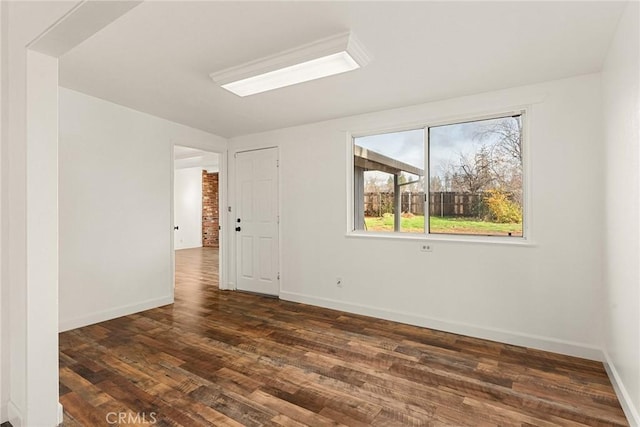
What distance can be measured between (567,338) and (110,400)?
3683 millimetres

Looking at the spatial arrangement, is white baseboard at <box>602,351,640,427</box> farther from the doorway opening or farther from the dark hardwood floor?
the doorway opening

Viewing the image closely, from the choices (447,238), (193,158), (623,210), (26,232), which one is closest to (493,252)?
(447,238)

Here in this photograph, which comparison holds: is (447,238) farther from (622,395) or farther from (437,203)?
(622,395)

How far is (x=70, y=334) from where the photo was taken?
3.27 meters

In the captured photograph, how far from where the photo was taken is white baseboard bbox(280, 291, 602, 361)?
9.20ft

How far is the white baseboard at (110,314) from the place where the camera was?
3385mm

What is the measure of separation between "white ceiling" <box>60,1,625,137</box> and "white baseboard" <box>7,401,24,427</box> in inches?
96.2

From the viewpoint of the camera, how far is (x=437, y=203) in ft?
11.9

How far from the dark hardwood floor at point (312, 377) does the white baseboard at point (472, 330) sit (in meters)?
0.09

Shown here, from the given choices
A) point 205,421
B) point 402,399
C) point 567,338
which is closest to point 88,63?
point 205,421

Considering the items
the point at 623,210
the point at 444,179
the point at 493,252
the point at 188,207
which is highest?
the point at 444,179

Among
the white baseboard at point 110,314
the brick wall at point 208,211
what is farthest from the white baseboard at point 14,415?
the brick wall at point 208,211

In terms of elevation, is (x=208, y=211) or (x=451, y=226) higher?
(x=208, y=211)

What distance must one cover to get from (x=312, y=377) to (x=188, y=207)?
9431 millimetres
